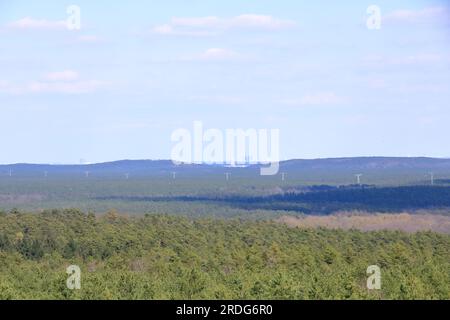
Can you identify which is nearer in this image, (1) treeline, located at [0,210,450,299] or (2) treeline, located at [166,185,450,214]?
(1) treeline, located at [0,210,450,299]

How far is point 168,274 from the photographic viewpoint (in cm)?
5431

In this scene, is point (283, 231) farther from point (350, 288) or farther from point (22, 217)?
point (350, 288)

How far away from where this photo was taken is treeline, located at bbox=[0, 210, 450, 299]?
42.5 m

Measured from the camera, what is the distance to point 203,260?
A: 62.9 meters

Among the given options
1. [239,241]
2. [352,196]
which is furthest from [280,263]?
[352,196]

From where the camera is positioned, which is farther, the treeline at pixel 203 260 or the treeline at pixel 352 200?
the treeline at pixel 352 200

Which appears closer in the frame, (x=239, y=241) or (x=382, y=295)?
(x=382, y=295)

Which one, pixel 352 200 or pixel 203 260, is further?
pixel 352 200

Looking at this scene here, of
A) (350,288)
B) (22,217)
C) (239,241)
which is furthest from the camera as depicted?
(22,217)

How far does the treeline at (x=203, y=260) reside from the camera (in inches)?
1674

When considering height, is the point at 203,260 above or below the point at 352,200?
above
